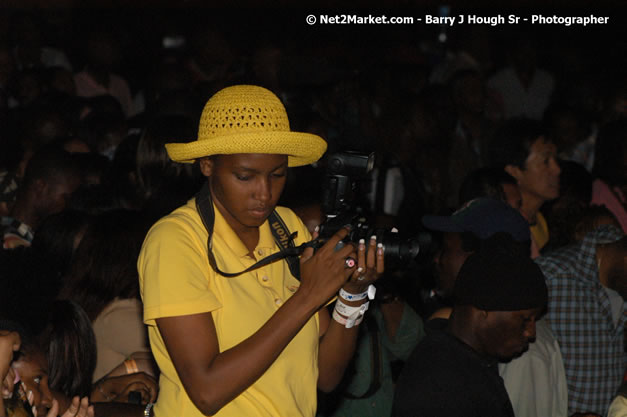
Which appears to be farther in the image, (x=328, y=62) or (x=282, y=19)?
(x=282, y=19)

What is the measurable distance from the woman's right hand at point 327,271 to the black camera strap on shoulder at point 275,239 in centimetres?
12

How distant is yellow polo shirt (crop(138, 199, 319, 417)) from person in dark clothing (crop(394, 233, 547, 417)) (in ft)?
1.73

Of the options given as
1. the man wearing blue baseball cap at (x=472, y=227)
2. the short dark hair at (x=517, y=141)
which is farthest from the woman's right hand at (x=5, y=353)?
the short dark hair at (x=517, y=141)

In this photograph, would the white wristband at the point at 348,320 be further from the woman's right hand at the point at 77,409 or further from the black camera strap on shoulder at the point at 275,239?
the woman's right hand at the point at 77,409

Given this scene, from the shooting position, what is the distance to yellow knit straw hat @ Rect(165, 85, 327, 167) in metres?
2.10

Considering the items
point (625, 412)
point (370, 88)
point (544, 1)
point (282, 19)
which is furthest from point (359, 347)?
point (282, 19)

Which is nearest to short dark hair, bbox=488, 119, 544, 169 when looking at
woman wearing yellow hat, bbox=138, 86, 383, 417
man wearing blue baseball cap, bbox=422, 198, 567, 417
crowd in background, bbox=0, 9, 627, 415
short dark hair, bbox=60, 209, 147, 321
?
crowd in background, bbox=0, 9, 627, 415

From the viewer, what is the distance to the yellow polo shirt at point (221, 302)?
6.66ft

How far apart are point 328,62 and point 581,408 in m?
6.09

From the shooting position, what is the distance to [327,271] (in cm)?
207

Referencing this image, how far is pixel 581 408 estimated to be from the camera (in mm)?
3557

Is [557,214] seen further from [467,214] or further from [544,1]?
[544,1]

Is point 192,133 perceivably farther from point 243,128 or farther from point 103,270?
point 243,128
